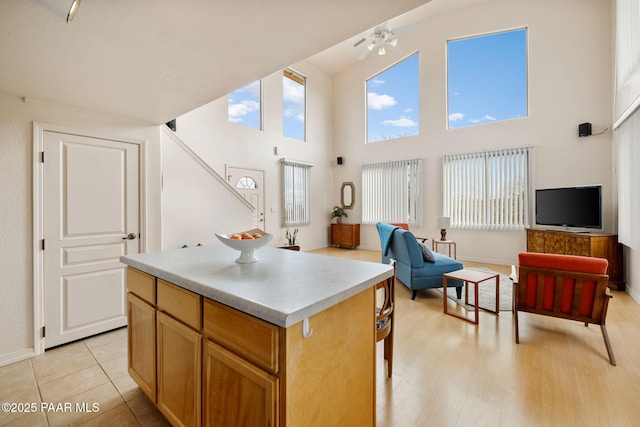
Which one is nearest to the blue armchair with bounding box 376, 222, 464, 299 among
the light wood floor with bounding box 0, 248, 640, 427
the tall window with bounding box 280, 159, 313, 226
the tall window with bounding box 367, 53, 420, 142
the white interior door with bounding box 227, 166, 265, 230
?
the light wood floor with bounding box 0, 248, 640, 427

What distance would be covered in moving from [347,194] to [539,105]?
466 centimetres

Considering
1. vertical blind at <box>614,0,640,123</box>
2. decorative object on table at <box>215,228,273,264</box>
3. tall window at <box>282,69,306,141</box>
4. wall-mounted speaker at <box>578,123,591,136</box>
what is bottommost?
decorative object on table at <box>215,228,273,264</box>

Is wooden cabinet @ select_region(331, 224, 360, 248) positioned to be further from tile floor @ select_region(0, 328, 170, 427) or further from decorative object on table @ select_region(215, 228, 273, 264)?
decorative object on table @ select_region(215, 228, 273, 264)

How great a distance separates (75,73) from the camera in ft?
6.11

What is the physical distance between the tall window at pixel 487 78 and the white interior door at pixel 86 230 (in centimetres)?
629

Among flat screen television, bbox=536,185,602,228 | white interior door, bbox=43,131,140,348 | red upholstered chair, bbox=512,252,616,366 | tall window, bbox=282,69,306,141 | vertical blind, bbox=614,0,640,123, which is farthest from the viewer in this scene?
tall window, bbox=282,69,306,141

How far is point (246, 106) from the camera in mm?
6086

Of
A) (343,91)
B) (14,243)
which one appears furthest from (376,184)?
(14,243)

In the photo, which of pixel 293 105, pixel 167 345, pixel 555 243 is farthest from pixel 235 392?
pixel 293 105

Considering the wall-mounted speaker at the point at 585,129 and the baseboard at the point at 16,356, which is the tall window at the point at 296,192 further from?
the wall-mounted speaker at the point at 585,129

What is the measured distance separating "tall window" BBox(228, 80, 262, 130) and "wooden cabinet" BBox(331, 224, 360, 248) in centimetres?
345

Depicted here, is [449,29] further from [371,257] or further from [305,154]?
[371,257]

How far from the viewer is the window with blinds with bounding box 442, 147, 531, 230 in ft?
17.4

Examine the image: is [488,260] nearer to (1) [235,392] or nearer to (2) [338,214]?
(2) [338,214]
